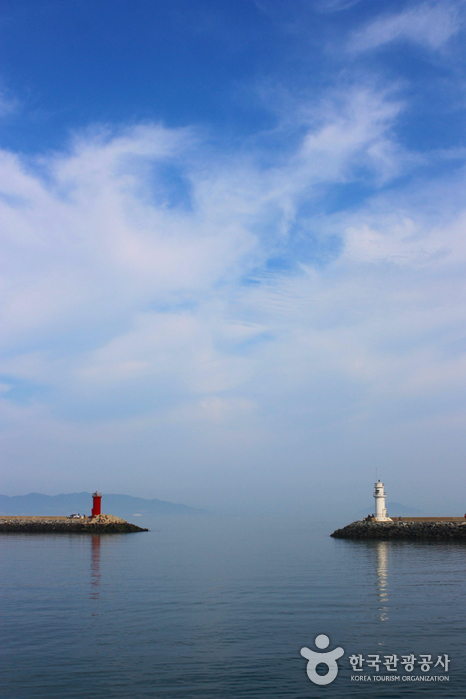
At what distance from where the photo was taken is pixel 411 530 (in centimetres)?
7225

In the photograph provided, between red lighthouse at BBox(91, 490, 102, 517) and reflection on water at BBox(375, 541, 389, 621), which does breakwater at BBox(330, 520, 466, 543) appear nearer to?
reflection on water at BBox(375, 541, 389, 621)

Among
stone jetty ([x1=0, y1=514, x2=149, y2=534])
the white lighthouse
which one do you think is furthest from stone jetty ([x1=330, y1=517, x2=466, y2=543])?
stone jetty ([x1=0, y1=514, x2=149, y2=534])

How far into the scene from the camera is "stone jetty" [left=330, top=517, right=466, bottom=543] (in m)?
69.1

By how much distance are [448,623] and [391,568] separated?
19516 mm

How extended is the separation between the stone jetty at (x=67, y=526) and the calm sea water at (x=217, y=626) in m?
43.8

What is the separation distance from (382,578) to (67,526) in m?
63.4

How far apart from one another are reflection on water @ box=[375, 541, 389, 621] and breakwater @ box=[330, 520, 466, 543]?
9.77 metres

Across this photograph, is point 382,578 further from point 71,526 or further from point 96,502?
point 96,502

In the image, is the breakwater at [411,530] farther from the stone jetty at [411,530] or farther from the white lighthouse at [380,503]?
the white lighthouse at [380,503]

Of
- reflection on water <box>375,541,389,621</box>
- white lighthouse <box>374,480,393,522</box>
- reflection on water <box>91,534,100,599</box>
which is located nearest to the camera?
reflection on water <box>375,541,389,621</box>

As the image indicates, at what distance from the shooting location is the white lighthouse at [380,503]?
3093 inches

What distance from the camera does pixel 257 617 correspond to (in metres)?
25.2

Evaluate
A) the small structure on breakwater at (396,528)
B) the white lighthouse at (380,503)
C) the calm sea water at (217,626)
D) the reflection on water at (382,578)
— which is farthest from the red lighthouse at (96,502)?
the reflection on water at (382,578)

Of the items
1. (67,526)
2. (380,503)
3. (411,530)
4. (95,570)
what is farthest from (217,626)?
(67,526)
